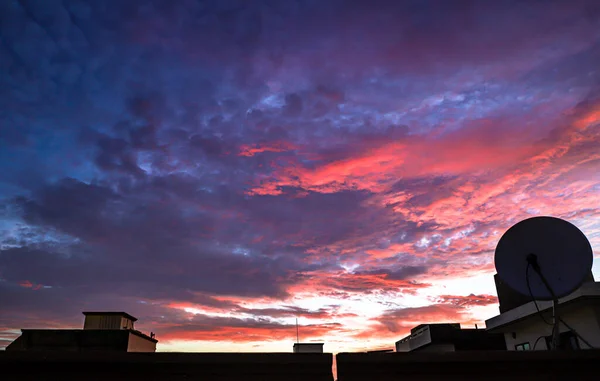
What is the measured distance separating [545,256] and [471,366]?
2679 mm

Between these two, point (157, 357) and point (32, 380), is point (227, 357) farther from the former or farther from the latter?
point (32, 380)

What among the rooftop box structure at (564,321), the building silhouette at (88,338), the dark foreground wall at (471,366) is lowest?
the dark foreground wall at (471,366)

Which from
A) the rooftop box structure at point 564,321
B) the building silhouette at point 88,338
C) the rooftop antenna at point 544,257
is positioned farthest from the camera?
the building silhouette at point 88,338

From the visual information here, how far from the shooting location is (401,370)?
14.8ft

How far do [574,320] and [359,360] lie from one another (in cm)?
1276

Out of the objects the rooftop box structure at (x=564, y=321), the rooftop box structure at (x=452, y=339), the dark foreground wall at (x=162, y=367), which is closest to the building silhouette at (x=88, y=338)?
the rooftop box structure at (x=452, y=339)

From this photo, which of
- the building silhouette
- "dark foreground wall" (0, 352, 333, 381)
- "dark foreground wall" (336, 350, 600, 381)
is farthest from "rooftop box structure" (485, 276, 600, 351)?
the building silhouette

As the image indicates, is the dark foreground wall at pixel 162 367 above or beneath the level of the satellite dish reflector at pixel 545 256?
beneath

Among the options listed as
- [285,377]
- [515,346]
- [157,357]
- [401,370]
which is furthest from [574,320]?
[157,357]

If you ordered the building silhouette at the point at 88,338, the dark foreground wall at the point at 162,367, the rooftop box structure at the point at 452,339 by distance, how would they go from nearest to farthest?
the dark foreground wall at the point at 162,367 → the building silhouette at the point at 88,338 → the rooftop box structure at the point at 452,339

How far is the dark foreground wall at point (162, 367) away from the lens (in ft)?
14.5

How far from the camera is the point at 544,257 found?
633cm

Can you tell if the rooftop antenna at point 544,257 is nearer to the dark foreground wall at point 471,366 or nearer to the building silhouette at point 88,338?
the dark foreground wall at point 471,366

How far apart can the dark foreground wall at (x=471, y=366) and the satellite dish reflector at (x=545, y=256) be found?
151 centimetres
